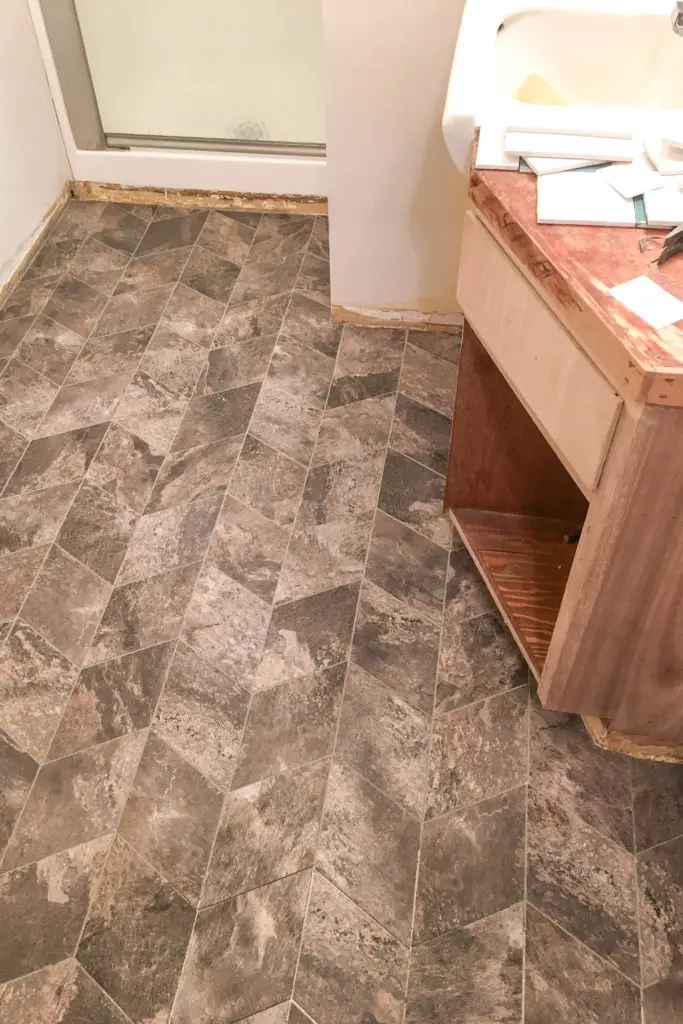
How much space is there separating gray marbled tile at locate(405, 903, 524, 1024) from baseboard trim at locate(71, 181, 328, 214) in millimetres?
2058

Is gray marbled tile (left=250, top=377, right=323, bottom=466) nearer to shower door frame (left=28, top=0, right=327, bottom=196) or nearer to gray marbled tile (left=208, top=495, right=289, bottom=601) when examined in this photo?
gray marbled tile (left=208, top=495, right=289, bottom=601)

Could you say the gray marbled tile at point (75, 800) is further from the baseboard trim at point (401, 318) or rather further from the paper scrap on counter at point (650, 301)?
the baseboard trim at point (401, 318)

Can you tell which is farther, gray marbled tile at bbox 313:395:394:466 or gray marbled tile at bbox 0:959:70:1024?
gray marbled tile at bbox 313:395:394:466

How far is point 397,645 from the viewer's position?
4.91 feet

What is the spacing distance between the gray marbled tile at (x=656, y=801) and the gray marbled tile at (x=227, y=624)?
687 mm

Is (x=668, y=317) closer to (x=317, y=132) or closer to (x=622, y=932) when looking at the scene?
(x=622, y=932)

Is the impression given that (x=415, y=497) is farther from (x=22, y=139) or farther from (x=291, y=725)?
(x=22, y=139)

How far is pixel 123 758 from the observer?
1.37 meters

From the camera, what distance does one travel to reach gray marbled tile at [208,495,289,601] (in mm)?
1606

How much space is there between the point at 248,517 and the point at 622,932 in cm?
102

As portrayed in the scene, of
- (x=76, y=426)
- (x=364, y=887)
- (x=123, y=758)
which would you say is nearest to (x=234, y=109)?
(x=76, y=426)

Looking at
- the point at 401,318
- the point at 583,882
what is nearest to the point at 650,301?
the point at 583,882

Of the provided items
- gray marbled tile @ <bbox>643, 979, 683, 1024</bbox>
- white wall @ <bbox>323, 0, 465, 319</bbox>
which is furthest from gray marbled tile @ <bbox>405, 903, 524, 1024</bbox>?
white wall @ <bbox>323, 0, 465, 319</bbox>

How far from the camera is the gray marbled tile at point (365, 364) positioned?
77.6 inches
